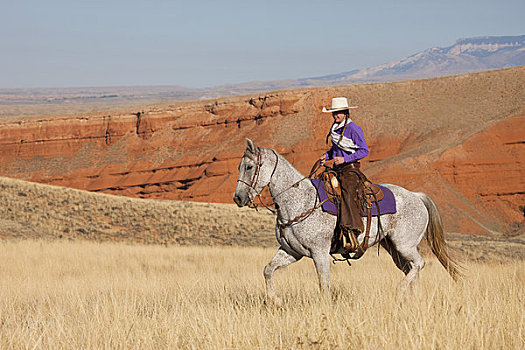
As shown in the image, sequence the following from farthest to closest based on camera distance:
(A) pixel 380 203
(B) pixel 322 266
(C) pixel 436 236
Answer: (C) pixel 436 236, (A) pixel 380 203, (B) pixel 322 266

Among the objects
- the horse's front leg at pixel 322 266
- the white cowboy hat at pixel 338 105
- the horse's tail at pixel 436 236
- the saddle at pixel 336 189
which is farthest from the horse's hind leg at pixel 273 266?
Result: the horse's tail at pixel 436 236

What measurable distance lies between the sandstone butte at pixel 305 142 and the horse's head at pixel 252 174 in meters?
32.5

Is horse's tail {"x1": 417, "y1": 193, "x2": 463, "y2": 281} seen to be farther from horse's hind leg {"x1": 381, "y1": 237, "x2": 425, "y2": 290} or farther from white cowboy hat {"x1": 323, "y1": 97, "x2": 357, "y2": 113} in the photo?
white cowboy hat {"x1": 323, "y1": 97, "x2": 357, "y2": 113}

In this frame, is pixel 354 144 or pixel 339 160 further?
pixel 354 144

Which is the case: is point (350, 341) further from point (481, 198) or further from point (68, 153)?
point (68, 153)

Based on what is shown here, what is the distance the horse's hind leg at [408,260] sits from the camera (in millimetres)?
7868

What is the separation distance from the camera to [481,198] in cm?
4512

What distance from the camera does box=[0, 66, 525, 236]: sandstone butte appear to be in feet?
149

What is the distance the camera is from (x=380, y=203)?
8047mm

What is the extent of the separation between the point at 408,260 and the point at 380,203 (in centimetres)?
104

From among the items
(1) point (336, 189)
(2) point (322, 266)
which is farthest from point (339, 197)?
(2) point (322, 266)

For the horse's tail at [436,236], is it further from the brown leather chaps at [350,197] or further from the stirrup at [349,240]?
the stirrup at [349,240]

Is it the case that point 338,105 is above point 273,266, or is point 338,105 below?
above

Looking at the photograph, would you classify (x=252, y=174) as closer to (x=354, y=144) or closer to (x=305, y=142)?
(x=354, y=144)
